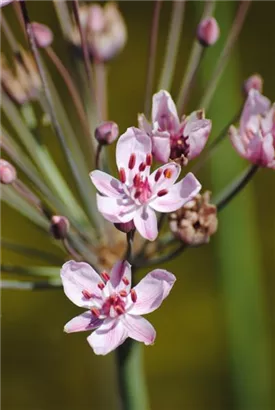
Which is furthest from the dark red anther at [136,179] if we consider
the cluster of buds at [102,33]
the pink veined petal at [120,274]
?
the cluster of buds at [102,33]

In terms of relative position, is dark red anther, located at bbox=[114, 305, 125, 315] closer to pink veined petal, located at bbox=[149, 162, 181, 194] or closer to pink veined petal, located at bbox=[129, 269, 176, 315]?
pink veined petal, located at bbox=[129, 269, 176, 315]

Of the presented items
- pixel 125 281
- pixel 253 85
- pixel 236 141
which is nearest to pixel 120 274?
pixel 125 281

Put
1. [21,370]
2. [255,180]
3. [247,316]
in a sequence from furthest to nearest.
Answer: [255,180]
[21,370]
[247,316]

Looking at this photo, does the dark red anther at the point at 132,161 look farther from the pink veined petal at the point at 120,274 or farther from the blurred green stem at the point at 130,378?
the blurred green stem at the point at 130,378

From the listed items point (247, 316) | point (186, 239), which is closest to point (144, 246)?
point (186, 239)

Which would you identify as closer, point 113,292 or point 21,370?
point 113,292

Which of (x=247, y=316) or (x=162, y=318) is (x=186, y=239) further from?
(x=162, y=318)
